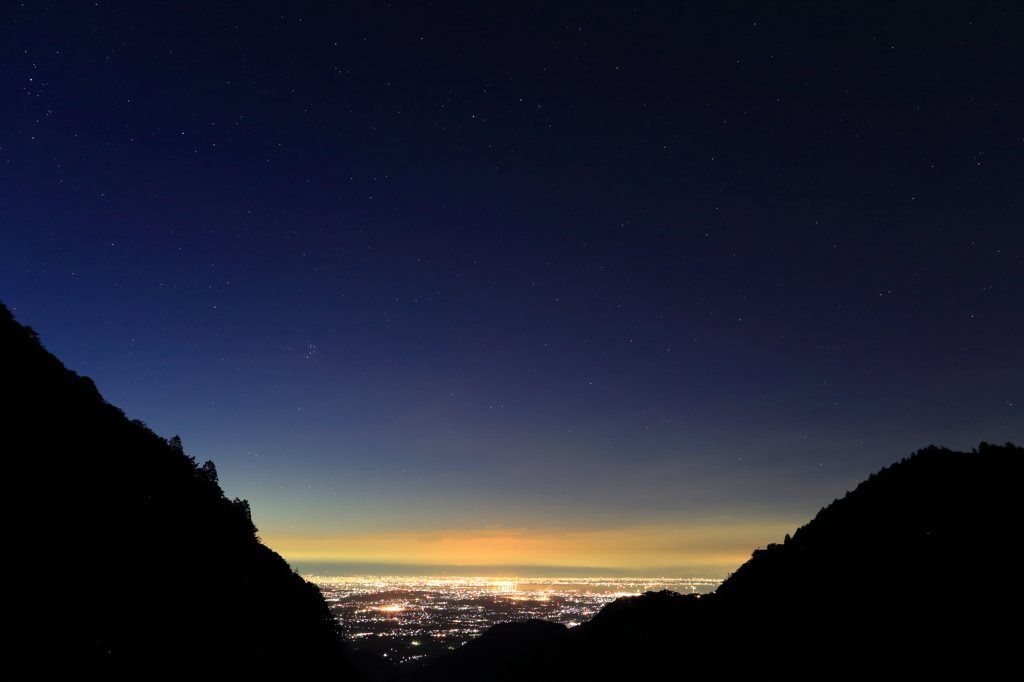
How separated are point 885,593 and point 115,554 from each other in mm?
39104

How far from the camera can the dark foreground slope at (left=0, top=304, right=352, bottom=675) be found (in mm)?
19047

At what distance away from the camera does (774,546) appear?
47219 millimetres

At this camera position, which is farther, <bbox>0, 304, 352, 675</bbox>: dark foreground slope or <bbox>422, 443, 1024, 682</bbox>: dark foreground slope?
<bbox>422, 443, 1024, 682</bbox>: dark foreground slope

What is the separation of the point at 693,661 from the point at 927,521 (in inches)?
722

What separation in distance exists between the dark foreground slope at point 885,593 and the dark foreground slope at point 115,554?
1135 inches

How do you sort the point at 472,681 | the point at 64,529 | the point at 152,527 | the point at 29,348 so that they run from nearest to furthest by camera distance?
the point at 64,529, the point at 152,527, the point at 29,348, the point at 472,681

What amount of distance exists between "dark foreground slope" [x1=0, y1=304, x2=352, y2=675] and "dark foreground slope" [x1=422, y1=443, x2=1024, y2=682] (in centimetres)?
2884

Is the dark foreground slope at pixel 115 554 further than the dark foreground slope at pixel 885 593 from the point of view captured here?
No

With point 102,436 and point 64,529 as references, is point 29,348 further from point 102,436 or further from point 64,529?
point 64,529

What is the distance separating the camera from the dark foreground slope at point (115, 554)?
19047mm

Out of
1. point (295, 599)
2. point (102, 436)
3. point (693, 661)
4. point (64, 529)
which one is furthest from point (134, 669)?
point (693, 661)

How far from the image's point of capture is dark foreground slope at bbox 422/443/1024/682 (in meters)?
25.5

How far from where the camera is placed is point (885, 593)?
3106cm

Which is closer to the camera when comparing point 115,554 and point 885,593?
point 115,554
